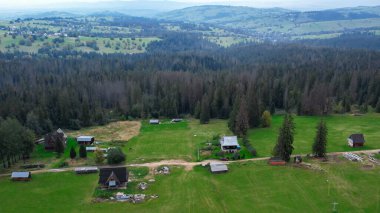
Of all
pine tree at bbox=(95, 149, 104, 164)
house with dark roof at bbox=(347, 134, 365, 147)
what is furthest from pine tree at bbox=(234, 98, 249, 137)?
pine tree at bbox=(95, 149, 104, 164)

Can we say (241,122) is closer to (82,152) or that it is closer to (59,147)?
(82,152)

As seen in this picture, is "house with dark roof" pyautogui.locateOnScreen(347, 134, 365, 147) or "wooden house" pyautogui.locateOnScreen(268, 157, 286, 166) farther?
"house with dark roof" pyautogui.locateOnScreen(347, 134, 365, 147)

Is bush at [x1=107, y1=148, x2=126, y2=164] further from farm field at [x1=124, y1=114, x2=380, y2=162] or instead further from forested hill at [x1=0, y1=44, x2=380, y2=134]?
forested hill at [x1=0, y1=44, x2=380, y2=134]

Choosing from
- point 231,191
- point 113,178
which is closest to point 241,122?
point 231,191

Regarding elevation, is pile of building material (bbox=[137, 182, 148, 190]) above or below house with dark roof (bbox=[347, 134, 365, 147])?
below

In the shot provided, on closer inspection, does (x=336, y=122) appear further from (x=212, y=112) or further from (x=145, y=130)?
(x=145, y=130)

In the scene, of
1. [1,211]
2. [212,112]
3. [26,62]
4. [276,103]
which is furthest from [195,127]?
[26,62]

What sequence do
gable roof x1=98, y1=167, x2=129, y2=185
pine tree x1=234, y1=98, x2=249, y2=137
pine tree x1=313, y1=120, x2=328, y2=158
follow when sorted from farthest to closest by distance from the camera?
pine tree x1=234, y1=98, x2=249, y2=137 → pine tree x1=313, y1=120, x2=328, y2=158 → gable roof x1=98, y1=167, x2=129, y2=185
